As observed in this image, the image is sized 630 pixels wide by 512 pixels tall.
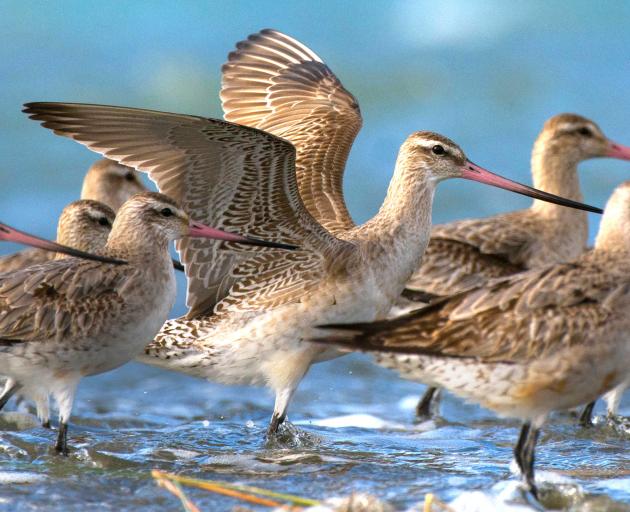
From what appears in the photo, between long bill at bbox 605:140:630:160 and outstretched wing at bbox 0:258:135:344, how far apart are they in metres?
4.42

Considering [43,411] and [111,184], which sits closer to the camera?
[43,411]

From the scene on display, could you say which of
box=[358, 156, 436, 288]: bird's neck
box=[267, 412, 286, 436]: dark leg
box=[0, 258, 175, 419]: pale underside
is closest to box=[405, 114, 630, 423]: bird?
box=[358, 156, 436, 288]: bird's neck

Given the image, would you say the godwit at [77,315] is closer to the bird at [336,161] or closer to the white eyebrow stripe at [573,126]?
the bird at [336,161]

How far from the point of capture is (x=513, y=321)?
5.58 m

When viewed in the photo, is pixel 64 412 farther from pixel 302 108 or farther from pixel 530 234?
pixel 530 234

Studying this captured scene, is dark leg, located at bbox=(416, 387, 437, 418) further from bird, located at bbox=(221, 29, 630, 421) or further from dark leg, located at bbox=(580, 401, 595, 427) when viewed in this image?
dark leg, located at bbox=(580, 401, 595, 427)

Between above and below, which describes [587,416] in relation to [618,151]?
below

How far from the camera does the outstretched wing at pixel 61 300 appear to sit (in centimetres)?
636

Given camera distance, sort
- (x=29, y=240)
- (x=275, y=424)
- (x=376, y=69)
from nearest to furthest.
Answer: (x=29, y=240)
(x=275, y=424)
(x=376, y=69)

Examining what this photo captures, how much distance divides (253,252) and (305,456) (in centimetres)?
124

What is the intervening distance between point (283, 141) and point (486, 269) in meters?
2.69

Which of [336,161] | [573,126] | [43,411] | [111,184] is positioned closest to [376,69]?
[573,126]

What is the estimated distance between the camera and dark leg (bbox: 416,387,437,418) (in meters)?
8.72

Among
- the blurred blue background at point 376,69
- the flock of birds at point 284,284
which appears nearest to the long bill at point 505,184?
the flock of birds at point 284,284
